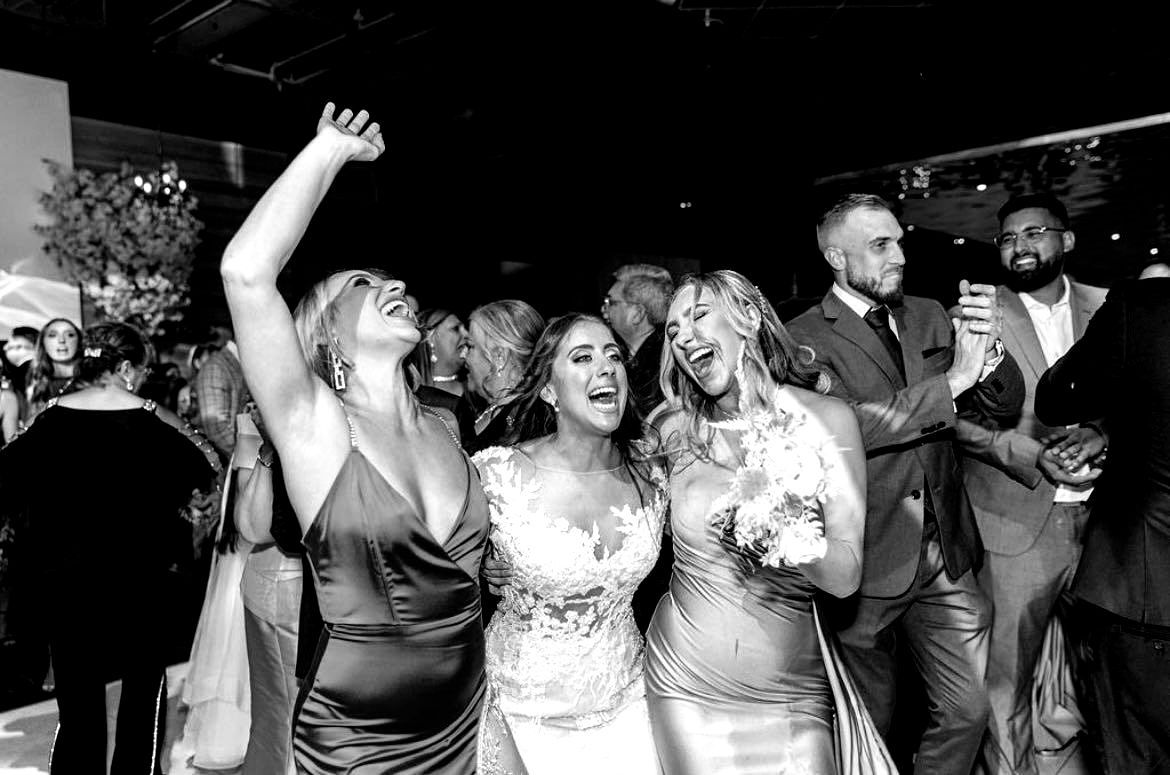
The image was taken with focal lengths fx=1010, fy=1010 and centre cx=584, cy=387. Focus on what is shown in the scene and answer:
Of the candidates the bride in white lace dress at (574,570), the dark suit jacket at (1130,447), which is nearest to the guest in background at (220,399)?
the bride in white lace dress at (574,570)

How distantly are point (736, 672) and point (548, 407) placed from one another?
34.6 inches

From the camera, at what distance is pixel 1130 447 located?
263 cm

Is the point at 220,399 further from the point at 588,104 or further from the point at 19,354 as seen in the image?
the point at 588,104

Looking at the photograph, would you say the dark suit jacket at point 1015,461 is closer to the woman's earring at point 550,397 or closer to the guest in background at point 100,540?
the woman's earring at point 550,397

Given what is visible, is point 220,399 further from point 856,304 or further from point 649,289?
point 856,304

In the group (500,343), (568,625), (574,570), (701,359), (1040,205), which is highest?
(1040,205)

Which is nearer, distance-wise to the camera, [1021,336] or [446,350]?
[1021,336]

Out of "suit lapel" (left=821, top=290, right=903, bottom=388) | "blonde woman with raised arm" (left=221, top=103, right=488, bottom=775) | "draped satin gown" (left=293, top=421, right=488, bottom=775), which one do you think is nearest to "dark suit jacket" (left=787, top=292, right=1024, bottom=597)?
"suit lapel" (left=821, top=290, right=903, bottom=388)

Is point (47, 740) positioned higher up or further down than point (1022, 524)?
further down

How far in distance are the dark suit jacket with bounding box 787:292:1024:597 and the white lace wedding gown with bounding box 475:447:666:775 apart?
0.75 metres

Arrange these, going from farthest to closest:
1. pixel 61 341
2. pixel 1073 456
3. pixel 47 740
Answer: pixel 61 341, pixel 47 740, pixel 1073 456

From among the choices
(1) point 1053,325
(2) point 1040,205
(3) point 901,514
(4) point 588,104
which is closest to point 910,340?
(3) point 901,514

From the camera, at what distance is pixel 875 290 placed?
311cm

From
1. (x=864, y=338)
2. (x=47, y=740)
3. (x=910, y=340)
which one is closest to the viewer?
(x=864, y=338)
